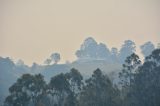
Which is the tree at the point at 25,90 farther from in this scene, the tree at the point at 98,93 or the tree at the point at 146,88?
the tree at the point at 146,88

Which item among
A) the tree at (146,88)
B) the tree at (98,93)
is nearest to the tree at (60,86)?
the tree at (98,93)

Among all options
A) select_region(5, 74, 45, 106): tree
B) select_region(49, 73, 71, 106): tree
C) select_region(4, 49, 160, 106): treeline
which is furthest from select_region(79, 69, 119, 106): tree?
select_region(5, 74, 45, 106): tree

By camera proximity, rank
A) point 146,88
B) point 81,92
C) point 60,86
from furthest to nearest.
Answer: point 146,88, point 81,92, point 60,86

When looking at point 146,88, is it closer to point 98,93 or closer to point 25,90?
point 98,93

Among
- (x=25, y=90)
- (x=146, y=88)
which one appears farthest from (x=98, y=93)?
(x=25, y=90)

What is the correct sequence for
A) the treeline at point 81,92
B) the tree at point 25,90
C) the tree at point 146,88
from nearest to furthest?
the tree at point 25,90, the treeline at point 81,92, the tree at point 146,88

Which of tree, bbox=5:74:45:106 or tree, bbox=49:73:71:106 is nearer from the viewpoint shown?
tree, bbox=5:74:45:106

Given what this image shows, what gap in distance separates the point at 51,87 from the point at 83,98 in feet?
27.6

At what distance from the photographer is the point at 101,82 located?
13050cm

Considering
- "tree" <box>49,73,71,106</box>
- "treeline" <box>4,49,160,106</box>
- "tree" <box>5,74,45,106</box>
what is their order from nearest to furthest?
1. "tree" <box>5,74,45,106</box>
2. "treeline" <box>4,49,160,106</box>
3. "tree" <box>49,73,71,106</box>

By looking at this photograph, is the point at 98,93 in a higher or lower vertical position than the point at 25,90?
lower

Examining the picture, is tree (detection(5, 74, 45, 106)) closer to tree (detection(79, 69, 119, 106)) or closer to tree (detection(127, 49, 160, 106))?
tree (detection(79, 69, 119, 106))

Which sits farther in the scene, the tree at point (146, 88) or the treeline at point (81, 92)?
the tree at point (146, 88)

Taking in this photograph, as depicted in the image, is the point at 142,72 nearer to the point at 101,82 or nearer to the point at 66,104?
the point at 101,82
